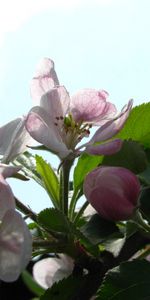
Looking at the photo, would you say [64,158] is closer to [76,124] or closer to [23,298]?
[76,124]

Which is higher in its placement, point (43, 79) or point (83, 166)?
point (43, 79)

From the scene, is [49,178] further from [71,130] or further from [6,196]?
[6,196]

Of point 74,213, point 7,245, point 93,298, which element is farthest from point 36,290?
point 7,245

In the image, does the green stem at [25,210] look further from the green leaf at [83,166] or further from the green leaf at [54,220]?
the green leaf at [83,166]

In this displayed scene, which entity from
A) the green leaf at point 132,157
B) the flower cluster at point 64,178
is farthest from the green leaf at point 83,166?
the green leaf at point 132,157

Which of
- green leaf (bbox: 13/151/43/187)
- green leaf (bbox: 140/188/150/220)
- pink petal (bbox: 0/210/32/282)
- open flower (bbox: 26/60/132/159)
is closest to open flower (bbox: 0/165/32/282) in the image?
pink petal (bbox: 0/210/32/282)

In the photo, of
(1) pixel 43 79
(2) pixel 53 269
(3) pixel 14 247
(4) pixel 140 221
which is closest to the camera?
(3) pixel 14 247

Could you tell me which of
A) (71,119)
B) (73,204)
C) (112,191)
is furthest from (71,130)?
(112,191)
